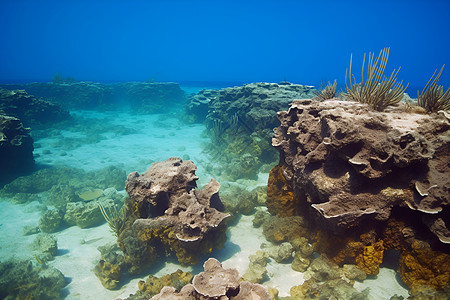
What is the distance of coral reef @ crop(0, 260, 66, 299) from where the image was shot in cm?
400

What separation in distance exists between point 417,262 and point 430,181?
48.7 inches

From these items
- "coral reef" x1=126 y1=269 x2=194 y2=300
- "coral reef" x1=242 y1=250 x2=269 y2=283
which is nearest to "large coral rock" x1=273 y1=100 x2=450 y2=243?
"coral reef" x1=242 y1=250 x2=269 y2=283

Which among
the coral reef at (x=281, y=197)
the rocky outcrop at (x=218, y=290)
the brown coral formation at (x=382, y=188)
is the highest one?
the brown coral formation at (x=382, y=188)

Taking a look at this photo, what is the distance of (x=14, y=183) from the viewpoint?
8758 millimetres

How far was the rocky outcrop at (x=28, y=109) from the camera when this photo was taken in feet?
49.7

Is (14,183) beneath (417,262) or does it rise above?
beneath

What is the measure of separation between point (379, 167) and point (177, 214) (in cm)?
370

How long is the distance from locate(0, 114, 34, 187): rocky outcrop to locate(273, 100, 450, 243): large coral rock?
12105 mm

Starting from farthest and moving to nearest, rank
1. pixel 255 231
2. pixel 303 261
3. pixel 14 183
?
pixel 14 183 → pixel 255 231 → pixel 303 261

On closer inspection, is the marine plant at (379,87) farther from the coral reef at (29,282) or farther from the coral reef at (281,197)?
the coral reef at (29,282)

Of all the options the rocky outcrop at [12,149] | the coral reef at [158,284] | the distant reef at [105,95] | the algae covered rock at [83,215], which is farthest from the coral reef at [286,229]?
the distant reef at [105,95]

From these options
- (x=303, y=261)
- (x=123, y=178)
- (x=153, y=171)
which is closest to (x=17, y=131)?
(x=123, y=178)

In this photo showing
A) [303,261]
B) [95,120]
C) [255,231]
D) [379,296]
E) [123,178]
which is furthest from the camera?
[95,120]

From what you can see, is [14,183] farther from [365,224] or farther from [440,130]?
[440,130]
